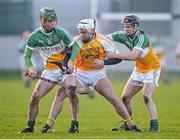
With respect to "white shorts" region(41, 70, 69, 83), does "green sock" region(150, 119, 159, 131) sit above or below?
below

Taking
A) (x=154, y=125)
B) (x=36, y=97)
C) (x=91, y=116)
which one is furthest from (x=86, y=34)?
(x=91, y=116)

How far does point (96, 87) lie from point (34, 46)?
1.39m

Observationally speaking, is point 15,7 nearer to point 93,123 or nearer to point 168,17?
point 168,17

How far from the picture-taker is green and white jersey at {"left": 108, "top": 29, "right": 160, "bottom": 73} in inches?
654

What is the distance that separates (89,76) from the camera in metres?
16.2

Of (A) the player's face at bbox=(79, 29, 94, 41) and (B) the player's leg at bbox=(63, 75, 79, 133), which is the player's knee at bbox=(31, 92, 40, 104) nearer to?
(B) the player's leg at bbox=(63, 75, 79, 133)

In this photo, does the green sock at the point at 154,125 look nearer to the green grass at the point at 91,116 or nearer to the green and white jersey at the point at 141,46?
the green grass at the point at 91,116

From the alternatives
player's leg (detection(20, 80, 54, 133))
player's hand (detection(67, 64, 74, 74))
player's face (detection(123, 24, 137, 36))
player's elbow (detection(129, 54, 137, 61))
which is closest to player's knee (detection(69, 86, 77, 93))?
player's hand (detection(67, 64, 74, 74))

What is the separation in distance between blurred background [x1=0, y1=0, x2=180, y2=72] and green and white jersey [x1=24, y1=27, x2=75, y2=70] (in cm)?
2163

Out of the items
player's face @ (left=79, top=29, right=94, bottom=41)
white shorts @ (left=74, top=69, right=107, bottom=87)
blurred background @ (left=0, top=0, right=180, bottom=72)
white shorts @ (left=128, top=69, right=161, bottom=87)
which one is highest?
player's face @ (left=79, top=29, right=94, bottom=41)

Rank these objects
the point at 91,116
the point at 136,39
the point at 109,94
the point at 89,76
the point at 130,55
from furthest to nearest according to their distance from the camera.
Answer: the point at 91,116, the point at 136,39, the point at 130,55, the point at 89,76, the point at 109,94

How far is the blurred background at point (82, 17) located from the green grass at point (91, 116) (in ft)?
23.9

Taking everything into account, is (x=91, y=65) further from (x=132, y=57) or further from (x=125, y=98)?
(x=125, y=98)

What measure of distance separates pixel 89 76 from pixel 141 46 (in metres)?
1.18
